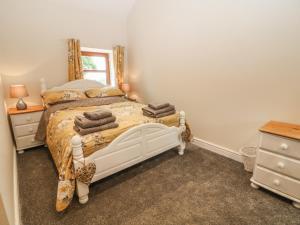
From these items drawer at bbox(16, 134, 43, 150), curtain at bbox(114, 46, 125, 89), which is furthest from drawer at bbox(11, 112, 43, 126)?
curtain at bbox(114, 46, 125, 89)

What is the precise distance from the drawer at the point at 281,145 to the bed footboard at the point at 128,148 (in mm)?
1024

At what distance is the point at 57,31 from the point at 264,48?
329 cm

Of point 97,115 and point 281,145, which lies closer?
point 281,145

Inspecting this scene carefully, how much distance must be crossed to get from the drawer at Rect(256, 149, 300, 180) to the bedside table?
3.11 meters

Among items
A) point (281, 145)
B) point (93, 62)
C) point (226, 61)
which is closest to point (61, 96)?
point (93, 62)

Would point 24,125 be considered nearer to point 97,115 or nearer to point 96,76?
point 97,115

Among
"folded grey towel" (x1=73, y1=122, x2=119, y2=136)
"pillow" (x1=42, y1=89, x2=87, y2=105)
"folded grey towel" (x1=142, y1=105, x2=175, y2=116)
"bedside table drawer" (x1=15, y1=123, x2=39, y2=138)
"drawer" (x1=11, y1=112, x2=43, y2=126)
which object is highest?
"pillow" (x1=42, y1=89, x2=87, y2=105)

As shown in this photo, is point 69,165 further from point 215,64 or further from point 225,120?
point 215,64

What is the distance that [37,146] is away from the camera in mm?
2838

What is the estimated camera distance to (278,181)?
161 centimetres

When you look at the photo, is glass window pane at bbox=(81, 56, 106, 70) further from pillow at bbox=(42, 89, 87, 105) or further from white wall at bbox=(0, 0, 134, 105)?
pillow at bbox=(42, 89, 87, 105)

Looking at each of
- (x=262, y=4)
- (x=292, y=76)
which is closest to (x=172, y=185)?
(x=292, y=76)

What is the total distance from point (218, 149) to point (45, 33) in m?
3.50

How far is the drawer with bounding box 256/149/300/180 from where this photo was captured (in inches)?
59.4
